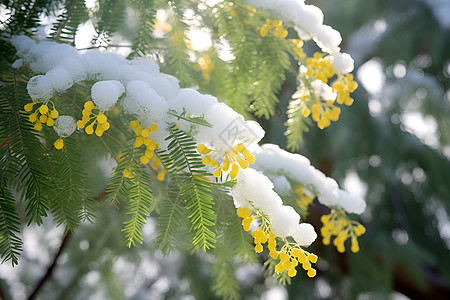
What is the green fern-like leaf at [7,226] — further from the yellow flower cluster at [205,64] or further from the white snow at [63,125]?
the yellow flower cluster at [205,64]

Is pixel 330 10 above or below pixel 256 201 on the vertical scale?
below

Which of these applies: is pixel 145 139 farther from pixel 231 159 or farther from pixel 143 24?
pixel 143 24

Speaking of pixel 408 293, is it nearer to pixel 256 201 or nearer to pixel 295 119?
pixel 295 119

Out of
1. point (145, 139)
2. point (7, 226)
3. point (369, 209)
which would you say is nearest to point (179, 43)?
point (145, 139)

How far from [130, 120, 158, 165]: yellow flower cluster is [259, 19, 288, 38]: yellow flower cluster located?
1.61 ft

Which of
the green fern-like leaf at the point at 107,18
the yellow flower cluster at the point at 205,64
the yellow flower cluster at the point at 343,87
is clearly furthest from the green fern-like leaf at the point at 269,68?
the green fern-like leaf at the point at 107,18

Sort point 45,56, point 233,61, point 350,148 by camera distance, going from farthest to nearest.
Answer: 1. point 350,148
2. point 233,61
3. point 45,56

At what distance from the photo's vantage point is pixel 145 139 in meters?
0.73

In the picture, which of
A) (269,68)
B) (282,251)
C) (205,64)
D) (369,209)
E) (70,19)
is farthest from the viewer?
(369,209)

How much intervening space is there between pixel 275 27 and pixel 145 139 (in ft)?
1.75

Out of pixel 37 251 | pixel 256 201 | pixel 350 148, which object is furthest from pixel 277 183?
pixel 37 251

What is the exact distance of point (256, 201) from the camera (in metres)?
0.73

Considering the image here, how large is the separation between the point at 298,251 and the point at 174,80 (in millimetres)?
437

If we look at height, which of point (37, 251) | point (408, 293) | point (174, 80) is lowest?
point (37, 251)
